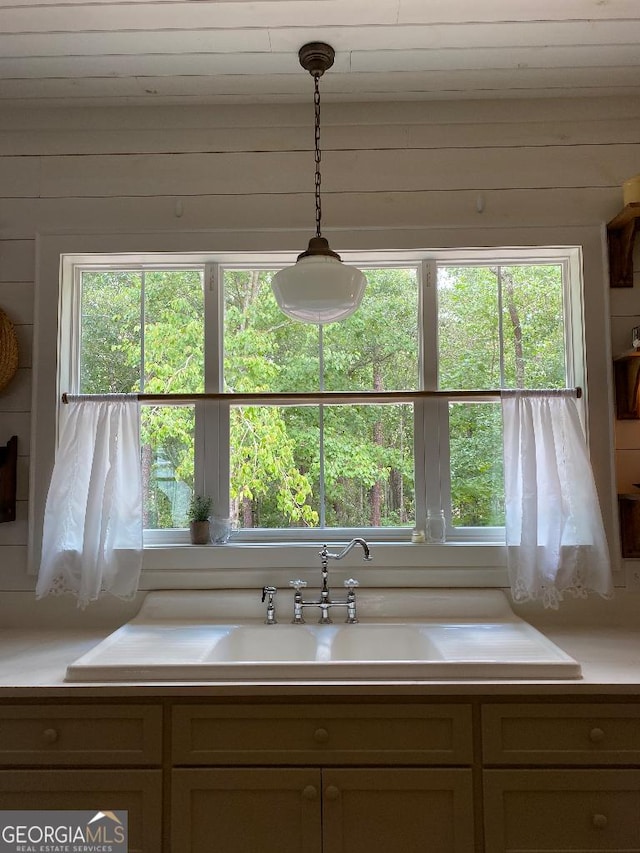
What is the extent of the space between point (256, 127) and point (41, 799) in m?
2.32

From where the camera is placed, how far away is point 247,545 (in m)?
2.26

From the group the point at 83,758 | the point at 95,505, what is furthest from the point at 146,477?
the point at 83,758

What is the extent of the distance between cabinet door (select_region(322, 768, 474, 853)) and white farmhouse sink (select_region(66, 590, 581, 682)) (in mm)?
247

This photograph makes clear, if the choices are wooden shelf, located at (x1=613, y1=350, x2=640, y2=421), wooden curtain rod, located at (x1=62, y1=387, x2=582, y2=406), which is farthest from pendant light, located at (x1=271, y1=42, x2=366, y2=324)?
wooden shelf, located at (x1=613, y1=350, x2=640, y2=421)

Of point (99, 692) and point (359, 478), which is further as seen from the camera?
point (359, 478)

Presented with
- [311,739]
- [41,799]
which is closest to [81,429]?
[41,799]

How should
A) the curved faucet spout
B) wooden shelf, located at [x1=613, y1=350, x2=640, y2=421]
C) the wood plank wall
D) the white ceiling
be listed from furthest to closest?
the wood plank wall < wooden shelf, located at [x1=613, y1=350, x2=640, y2=421] < the curved faucet spout < the white ceiling

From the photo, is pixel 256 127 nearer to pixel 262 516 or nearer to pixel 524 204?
pixel 524 204

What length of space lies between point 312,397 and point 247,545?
0.61 m

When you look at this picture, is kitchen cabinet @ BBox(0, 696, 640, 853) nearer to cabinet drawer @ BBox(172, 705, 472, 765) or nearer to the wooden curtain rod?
cabinet drawer @ BBox(172, 705, 472, 765)

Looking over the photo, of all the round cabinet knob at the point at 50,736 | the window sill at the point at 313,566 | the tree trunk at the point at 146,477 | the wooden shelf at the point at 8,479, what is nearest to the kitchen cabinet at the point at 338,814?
the round cabinet knob at the point at 50,736

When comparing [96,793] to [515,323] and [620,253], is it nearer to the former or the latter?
[515,323]

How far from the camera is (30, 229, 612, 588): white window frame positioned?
2.21m

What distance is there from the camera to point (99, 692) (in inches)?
62.6
